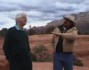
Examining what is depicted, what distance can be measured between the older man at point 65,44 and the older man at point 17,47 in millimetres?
1441

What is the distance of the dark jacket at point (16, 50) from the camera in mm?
8508

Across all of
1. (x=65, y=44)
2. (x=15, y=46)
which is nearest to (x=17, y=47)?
(x=15, y=46)

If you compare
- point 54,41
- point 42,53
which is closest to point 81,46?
point 42,53

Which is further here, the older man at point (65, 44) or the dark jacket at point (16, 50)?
the older man at point (65, 44)

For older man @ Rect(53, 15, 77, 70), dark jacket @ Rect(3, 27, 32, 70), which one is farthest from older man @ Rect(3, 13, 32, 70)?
older man @ Rect(53, 15, 77, 70)

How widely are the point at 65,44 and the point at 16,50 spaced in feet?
5.61

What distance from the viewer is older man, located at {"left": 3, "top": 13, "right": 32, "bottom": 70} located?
8500mm

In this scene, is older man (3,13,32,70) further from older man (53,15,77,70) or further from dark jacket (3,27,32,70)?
older man (53,15,77,70)

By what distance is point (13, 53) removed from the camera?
27.9 feet

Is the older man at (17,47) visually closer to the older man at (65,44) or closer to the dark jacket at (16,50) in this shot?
the dark jacket at (16,50)

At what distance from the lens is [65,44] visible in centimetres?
983

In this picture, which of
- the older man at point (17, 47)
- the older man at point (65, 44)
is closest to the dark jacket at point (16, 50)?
the older man at point (17, 47)

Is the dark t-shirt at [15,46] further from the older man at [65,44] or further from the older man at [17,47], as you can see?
the older man at [65,44]

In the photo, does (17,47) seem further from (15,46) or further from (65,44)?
(65,44)
